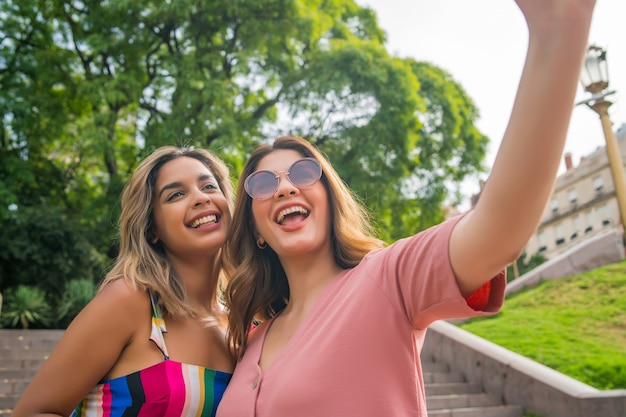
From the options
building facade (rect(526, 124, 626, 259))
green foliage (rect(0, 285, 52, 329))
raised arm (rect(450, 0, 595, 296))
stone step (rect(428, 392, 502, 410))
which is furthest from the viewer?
building facade (rect(526, 124, 626, 259))

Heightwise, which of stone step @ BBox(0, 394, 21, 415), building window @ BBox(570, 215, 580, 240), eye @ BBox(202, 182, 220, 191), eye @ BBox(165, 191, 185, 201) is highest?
building window @ BBox(570, 215, 580, 240)

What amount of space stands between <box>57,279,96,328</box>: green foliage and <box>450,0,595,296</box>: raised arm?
1421cm

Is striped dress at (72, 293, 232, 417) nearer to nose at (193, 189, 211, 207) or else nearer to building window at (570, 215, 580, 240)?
nose at (193, 189, 211, 207)

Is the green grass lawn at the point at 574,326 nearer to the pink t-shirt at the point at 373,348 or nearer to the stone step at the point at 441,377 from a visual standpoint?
the stone step at the point at 441,377

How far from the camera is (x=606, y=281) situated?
11633 millimetres

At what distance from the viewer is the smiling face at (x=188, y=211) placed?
301 centimetres

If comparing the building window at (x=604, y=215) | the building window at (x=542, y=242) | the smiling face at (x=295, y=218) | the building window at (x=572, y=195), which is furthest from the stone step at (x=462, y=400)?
the building window at (x=542, y=242)

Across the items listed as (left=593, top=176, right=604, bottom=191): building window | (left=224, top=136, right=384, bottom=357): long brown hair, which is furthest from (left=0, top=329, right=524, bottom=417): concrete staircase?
(left=593, top=176, right=604, bottom=191): building window

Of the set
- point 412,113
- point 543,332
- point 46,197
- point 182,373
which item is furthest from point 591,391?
point 46,197

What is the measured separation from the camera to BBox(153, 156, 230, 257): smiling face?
301cm

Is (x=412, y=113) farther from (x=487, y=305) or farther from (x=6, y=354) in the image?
(x=487, y=305)

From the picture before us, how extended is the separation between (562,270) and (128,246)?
1333cm

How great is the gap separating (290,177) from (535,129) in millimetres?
1402

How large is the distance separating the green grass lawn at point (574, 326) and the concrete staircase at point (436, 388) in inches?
41.1
